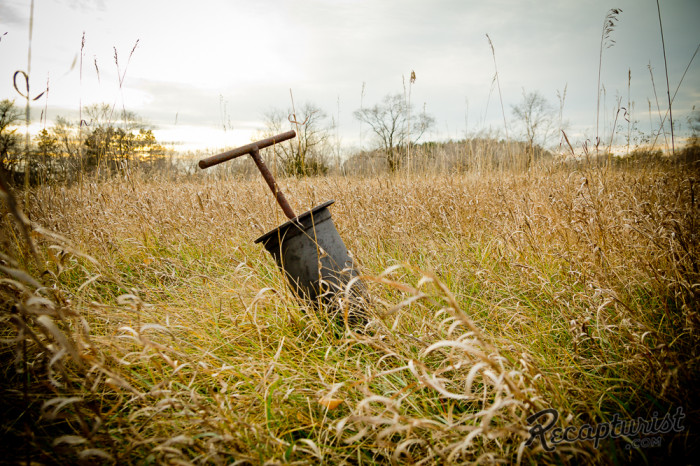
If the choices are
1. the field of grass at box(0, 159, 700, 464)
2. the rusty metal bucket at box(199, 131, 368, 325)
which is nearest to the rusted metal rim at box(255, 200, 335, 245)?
the rusty metal bucket at box(199, 131, 368, 325)

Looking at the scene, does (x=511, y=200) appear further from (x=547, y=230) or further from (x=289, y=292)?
(x=289, y=292)

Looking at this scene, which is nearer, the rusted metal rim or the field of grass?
the field of grass

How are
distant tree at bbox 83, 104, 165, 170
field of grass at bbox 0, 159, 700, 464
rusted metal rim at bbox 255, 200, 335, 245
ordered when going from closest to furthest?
field of grass at bbox 0, 159, 700, 464 → rusted metal rim at bbox 255, 200, 335, 245 → distant tree at bbox 83, 104, 165, 170

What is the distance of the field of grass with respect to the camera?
1.02 m

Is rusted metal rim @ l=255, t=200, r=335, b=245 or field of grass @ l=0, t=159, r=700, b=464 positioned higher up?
rusted metal rim @ l=255, t=200, r=335, b=245

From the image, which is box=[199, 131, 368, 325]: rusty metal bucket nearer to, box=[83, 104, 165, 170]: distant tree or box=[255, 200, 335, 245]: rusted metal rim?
box=[255, 200, 335, 245]: rusted metal rim

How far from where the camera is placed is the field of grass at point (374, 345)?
102 cm

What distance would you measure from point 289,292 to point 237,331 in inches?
→ 15.8

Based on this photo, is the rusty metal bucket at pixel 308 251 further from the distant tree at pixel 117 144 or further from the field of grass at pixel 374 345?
the distant tree at pixel 117 144

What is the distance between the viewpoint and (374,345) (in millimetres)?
1322

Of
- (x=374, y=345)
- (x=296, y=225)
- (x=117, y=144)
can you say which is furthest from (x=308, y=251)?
(x=117, y=144)

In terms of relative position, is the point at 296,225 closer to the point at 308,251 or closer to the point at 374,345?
the point at 308,251

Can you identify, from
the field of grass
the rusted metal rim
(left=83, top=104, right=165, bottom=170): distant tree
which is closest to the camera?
the field of grass

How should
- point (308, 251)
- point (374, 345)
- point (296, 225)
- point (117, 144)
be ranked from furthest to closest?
point (117, 144)
point (308, 251)
point (296, 225)
point (374, 345)
